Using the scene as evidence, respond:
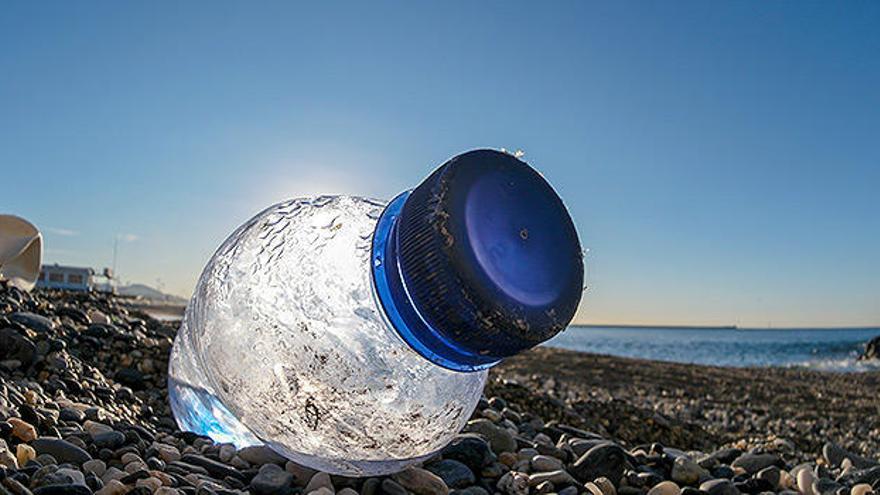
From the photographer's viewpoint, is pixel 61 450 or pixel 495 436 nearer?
pixel 61 450

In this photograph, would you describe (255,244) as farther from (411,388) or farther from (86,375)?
(86,375)

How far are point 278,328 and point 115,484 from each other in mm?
551

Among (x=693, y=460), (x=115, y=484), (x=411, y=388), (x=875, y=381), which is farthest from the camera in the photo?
(x=875, y=381)

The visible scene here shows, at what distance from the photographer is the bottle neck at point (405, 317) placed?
1741 millimetres

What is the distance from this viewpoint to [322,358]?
1921 millimetres

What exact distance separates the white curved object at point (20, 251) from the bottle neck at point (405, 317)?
15.4 feet

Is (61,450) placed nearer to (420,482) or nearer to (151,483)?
(151,483)

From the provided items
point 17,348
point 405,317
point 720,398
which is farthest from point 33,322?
point 720,398

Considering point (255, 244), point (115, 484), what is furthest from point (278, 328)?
point (115, 484)

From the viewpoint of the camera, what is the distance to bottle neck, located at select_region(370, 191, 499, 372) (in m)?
1.74

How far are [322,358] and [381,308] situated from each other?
0.22m

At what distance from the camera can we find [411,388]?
194 cm

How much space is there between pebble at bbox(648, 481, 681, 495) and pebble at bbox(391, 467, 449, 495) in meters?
0.74

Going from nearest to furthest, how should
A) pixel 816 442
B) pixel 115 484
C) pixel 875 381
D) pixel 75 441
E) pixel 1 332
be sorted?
pixel 115 484
pixel 75 441
pixel 1 332
pixel 816 442
pixel 875 381
